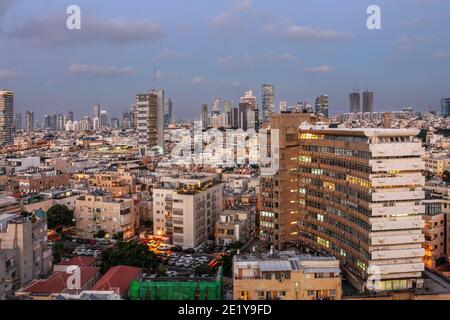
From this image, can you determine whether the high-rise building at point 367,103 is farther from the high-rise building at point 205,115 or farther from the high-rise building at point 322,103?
the high-rise building at point 205,115

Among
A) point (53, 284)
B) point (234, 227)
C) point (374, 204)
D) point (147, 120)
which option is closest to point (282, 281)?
point (374, 204)

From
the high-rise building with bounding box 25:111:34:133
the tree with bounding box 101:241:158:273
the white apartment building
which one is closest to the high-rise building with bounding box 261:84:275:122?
the white apartment building

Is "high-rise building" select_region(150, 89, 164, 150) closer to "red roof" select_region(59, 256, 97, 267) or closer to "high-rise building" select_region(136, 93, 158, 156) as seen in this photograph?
"high-rise building" select_region(136, 93, 158, 156)

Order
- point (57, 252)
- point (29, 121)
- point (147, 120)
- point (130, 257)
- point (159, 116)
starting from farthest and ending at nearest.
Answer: point (29, 121) → point (159, 116) → point (147, 120) → point (57, 252) → point (130, 257)

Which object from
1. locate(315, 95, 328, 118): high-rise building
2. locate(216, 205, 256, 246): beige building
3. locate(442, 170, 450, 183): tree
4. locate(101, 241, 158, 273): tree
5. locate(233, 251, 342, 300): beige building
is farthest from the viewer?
locate(315, 95, 328, 118): high-rise building

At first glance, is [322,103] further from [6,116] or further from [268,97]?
[6,116]
